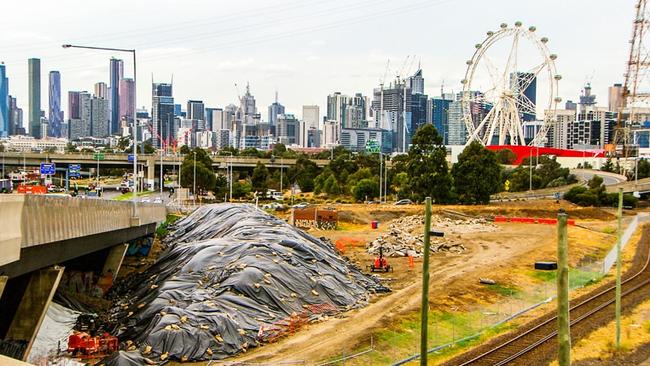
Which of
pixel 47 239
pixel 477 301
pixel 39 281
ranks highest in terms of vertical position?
pixel 47 239

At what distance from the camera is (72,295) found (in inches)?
1326

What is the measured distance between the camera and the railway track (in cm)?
2544

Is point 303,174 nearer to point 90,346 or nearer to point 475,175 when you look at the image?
point 475,175

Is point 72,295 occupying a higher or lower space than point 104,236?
lower

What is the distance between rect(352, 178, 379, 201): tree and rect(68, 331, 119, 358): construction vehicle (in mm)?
74823

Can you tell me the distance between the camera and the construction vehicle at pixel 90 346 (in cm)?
2553

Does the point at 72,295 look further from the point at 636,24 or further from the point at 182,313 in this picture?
the point at 636,24

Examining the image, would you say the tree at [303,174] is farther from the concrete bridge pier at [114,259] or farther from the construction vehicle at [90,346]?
the construction vehicle at [90,346]

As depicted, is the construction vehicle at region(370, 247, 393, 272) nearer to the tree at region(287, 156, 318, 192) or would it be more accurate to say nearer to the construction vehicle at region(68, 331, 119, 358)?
the construction vehicle at region(68, 331, 119, 358)

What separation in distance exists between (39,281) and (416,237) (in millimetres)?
37700

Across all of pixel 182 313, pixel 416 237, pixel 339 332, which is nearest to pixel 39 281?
pixel 182 313

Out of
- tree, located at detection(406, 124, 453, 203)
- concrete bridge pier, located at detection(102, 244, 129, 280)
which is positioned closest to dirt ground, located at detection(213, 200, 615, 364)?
tree, located at detection(406, 124, 453, 203)

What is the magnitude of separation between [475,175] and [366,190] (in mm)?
19090

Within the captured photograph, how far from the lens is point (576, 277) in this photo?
4425cm
